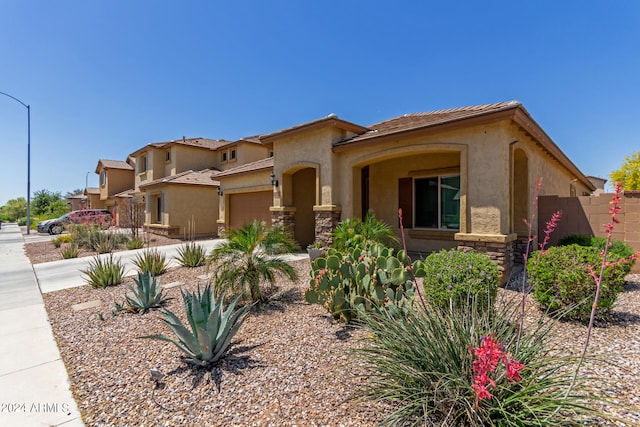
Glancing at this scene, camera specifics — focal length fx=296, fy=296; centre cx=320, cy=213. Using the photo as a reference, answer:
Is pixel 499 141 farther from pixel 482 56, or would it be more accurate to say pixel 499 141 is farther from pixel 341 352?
pixel 482 56

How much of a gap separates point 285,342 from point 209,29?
11675mm

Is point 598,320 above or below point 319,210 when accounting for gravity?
below

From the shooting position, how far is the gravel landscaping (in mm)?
2783

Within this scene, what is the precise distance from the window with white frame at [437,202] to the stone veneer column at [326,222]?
3037mm

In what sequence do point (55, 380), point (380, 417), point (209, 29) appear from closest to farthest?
1. point (380, 417)
2. point (55, 380)
3. point (209, 29)

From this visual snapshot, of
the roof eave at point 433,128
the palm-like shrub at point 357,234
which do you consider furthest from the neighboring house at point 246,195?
the palm-like shrub at point 357,234

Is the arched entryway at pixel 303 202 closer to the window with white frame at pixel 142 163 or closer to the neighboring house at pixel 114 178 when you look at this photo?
the window with white frame at pixel 142 163

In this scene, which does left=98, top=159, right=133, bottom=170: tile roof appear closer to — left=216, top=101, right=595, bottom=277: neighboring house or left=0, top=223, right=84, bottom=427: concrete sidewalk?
left=216, top=101, right=595, bottom=277: neighboring house

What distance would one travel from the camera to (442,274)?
15.4ft

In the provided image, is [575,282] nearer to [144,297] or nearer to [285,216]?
[144,297]

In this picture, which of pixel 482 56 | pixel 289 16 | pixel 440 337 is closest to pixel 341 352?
pixel 440 337

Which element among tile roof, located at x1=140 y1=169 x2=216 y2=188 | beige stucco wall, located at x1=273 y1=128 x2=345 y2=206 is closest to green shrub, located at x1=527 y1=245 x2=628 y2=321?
beige stucco wall, located at x1=273 y1=128 x2=345 y2=206

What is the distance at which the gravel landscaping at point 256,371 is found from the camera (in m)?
2.78

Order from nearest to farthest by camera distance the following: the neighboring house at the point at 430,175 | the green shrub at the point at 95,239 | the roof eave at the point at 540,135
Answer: the roof eave at the point at 540,135, the neighboring house at the point at 430,175, the green shrub at the point at 95,239
